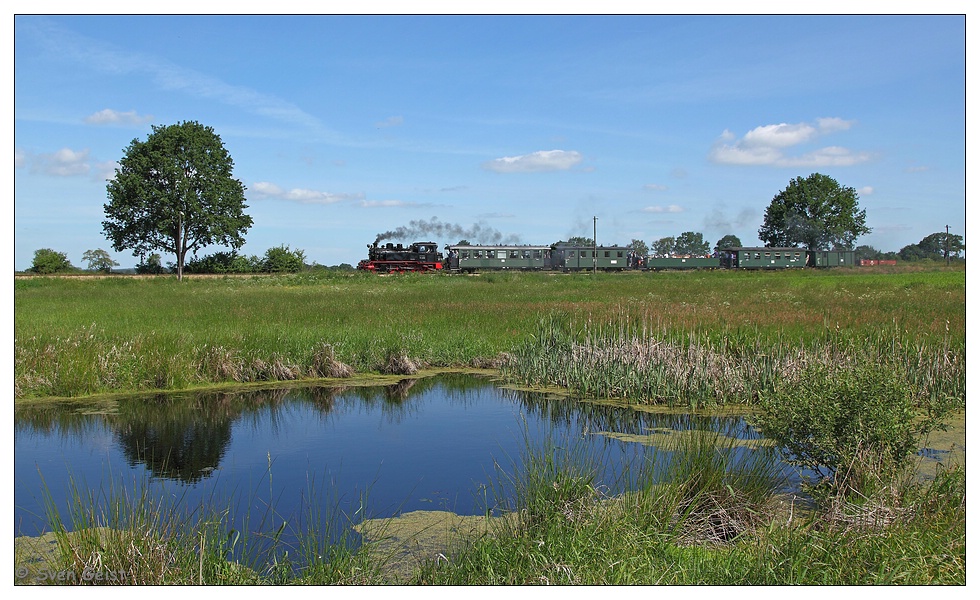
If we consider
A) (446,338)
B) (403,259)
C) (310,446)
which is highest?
(403,259)

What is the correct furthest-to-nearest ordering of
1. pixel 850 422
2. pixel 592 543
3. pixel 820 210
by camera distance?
1. pixel 820 210
2. pixel 850 422
3. pixel 592 543

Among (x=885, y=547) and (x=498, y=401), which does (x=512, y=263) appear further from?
(x=885, y=547)

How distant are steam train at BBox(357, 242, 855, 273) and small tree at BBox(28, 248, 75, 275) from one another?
72.6 ft

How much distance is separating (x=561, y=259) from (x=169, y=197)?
34.2m

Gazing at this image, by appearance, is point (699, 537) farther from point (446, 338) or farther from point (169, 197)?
point (169, 197)

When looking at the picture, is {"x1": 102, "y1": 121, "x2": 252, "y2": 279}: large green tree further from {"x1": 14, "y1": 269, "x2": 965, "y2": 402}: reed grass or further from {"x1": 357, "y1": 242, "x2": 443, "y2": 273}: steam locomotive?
{"x1": 14, "y1": 269, "x2": 965, "y2": 402}: reed grass

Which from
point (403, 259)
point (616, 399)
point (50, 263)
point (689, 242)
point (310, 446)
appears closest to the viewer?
point (310, 446)

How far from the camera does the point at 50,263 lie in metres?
54.2

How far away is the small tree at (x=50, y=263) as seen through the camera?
53.9 m

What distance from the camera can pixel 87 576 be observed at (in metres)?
5.83

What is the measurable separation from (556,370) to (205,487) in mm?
8565

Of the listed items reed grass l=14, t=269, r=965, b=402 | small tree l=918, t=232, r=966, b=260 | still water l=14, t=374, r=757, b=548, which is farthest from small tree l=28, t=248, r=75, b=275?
small tree l=918, t=232, r=966, b=260

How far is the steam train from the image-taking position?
6206 cm

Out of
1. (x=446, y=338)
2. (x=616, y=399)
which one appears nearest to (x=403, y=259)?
(x=446, y=338)
